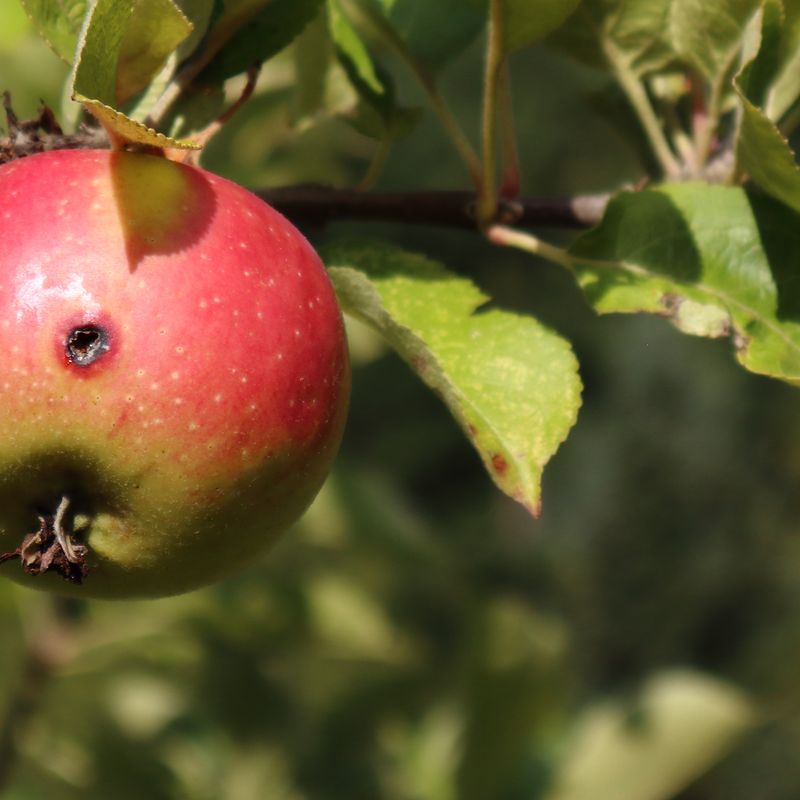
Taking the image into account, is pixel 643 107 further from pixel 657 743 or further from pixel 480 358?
pixel 657 743

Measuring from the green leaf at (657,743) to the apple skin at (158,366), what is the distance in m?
1.18

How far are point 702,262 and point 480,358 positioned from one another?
0.19 metres

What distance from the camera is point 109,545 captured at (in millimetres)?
717

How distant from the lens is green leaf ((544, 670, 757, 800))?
178cm

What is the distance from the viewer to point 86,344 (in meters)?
0.65

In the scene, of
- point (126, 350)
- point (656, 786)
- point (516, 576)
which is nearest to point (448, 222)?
point (126, 350)

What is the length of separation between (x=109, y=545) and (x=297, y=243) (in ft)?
0.65

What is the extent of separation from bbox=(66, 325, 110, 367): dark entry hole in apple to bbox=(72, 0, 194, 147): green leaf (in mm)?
103

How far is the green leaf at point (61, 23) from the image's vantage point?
78 cm

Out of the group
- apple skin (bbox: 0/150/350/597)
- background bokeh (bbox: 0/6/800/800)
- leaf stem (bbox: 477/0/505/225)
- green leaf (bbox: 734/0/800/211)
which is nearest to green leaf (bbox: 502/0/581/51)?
leaf stem (bbox: 477/0/505/225)

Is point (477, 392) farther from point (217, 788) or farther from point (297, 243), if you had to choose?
point (217, 788)

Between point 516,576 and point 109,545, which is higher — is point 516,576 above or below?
below

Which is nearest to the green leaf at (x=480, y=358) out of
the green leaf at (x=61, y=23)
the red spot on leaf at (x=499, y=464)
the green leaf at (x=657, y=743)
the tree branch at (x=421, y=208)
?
the red spot on leaf at (x=499, y=464)

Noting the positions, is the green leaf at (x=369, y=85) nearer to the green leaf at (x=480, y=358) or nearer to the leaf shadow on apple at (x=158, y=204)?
the green leaf at (x=480, y=358)
